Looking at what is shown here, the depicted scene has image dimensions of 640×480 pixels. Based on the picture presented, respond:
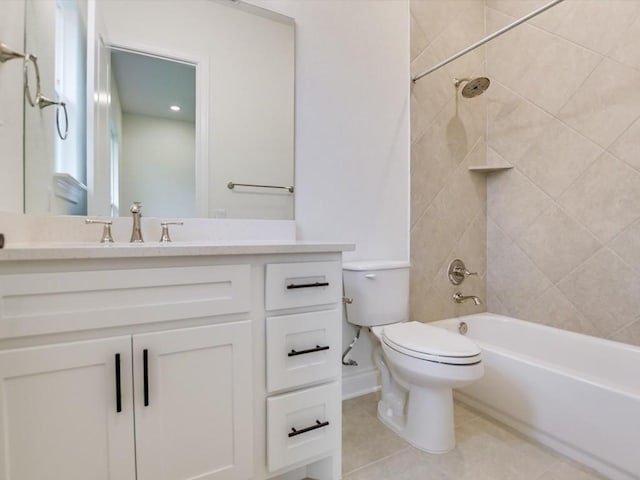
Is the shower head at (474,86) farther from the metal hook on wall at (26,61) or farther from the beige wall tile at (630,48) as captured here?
the metal hook on wall at (26,61)

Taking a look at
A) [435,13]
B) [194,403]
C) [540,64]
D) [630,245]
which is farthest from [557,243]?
[194,403]

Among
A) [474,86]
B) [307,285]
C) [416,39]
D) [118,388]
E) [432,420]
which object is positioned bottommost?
[432,420]

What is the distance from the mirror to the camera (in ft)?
3.98

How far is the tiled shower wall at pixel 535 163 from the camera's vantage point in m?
1.69

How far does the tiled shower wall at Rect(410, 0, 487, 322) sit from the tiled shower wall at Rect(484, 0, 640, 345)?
0.40ft

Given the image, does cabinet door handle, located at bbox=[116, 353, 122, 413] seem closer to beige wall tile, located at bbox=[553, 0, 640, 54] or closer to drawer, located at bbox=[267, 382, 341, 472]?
drawer, located at bbox=[267, 382, 341, 472]

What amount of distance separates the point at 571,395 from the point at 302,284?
3.90 ft

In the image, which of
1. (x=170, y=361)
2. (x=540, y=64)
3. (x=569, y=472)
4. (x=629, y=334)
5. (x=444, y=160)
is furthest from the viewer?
(x=444, y=160)

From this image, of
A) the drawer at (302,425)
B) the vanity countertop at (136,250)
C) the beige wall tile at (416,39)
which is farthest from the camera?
the beige wall tile at (416,39)

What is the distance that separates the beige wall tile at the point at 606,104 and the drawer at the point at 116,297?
200cm

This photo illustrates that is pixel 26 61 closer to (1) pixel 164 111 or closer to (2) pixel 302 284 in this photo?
(1) pixel 164 111

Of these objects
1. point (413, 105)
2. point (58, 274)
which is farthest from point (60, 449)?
point (413, 105)

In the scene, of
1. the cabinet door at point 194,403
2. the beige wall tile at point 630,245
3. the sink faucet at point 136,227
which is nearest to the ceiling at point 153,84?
the sink faucet at point 136,227

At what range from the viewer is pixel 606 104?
173cm
